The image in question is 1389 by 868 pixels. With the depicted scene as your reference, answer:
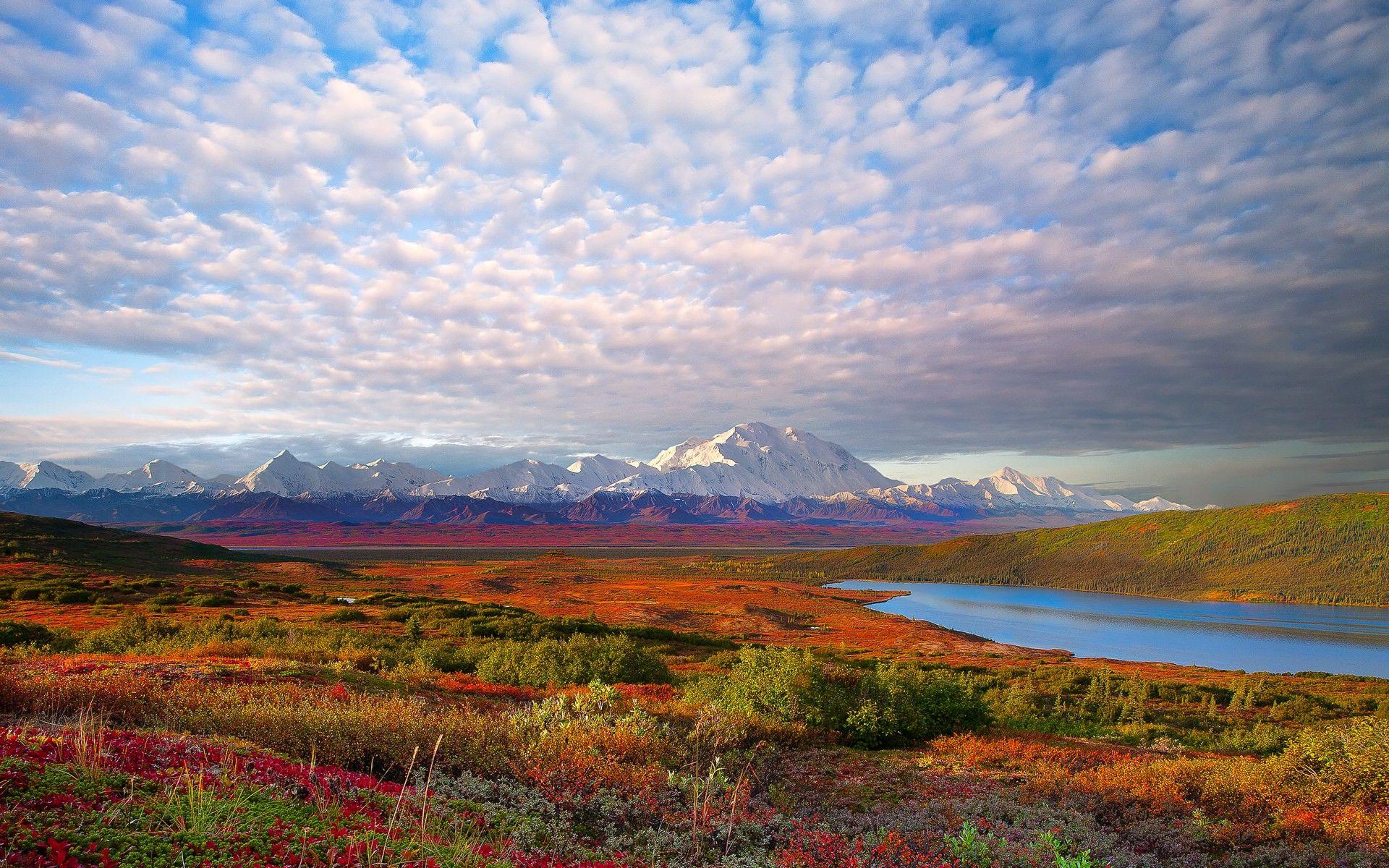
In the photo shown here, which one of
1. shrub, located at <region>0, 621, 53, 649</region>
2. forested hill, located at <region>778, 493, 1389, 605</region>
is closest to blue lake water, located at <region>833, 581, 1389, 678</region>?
forested hill, located at <region>778, 493, 1389, 605</region>

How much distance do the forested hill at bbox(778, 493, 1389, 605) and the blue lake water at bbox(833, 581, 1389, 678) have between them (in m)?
9.35

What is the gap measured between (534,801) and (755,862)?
2.51 metres

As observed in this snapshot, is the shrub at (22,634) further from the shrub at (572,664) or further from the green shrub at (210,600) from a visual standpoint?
the green shrub at (210,600)

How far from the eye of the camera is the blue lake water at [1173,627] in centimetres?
6481

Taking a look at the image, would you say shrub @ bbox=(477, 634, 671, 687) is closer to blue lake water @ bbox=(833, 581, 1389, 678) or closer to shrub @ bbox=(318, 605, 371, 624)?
shrub @ bbox=(318, 605, 371, 624)

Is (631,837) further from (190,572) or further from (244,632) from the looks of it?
(190,572)

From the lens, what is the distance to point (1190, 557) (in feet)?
481

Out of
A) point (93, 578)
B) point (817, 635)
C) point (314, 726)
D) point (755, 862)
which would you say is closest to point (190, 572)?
point (93, 578)

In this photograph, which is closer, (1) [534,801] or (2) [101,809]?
(2) [101,809]

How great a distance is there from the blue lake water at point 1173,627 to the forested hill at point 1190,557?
9.35 meters

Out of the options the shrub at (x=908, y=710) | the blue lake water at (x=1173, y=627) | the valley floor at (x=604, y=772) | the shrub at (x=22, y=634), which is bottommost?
the blue lake water at (x=1173, y=627)

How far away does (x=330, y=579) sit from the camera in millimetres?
84750

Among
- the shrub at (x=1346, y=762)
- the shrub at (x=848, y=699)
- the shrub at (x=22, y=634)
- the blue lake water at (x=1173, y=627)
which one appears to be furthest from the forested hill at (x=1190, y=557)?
the shrub at (x=1346, y=762)

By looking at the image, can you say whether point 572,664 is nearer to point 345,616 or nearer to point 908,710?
point 908,710
